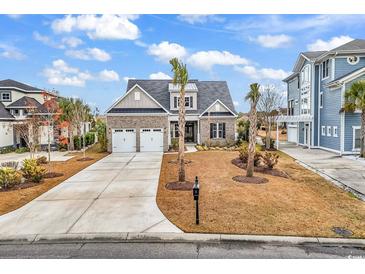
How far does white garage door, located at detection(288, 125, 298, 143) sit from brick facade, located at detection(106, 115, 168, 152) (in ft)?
A: 53.3

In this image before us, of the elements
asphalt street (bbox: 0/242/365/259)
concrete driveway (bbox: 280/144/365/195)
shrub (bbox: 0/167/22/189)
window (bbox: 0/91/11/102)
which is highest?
window (bbox: 0/91/11/102)

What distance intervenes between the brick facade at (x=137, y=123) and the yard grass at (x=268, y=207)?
484 inches

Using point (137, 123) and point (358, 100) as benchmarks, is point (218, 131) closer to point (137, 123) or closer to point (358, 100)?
point (137, 123)

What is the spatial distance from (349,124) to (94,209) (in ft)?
68.1

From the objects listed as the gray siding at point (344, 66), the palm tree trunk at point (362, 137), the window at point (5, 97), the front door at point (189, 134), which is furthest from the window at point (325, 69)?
the window at point (5, 97)

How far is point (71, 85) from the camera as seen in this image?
30.5m

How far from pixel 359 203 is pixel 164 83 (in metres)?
27.1

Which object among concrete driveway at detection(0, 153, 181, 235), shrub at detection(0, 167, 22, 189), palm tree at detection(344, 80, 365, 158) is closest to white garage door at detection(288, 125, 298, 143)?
palm tree at detection(344, 80, 365, 158)

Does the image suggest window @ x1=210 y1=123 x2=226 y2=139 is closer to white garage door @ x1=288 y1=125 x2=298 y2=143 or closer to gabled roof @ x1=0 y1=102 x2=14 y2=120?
white garage door @ x1=288 y1=125 x2=298 y2=143

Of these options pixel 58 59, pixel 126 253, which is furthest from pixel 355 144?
pixel 58 59

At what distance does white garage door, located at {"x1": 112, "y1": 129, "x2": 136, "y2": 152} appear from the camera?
26391 millimetres

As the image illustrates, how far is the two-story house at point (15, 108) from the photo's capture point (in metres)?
28.2

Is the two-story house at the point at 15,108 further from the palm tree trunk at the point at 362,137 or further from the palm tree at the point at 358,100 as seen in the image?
the palm tree trunk at the point at 362,137

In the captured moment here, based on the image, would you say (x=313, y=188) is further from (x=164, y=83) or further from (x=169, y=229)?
(x=164, y=83)
